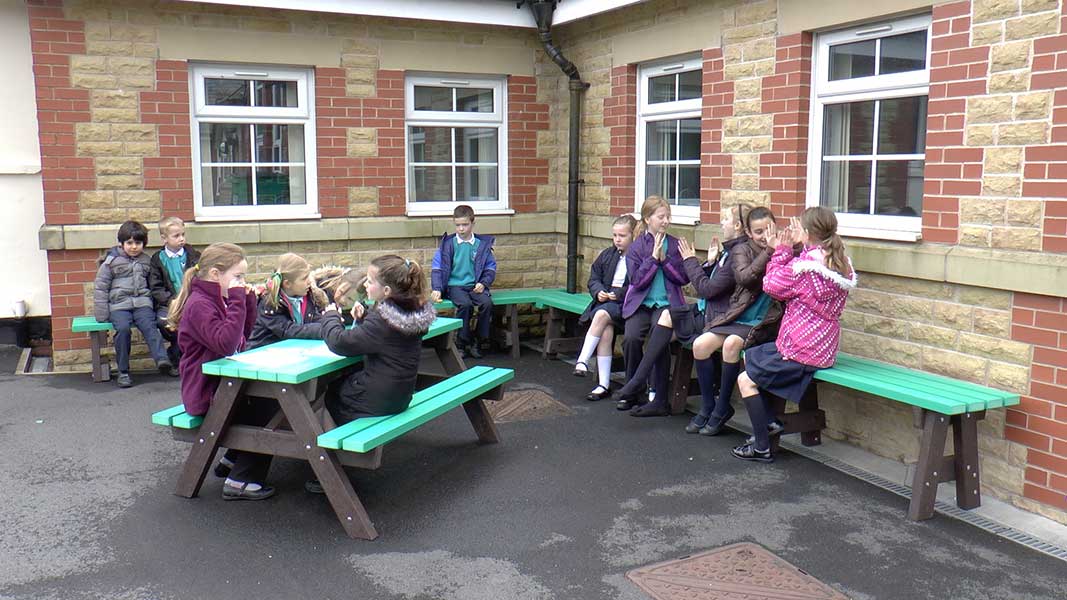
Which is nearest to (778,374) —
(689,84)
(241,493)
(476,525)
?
(476,525)

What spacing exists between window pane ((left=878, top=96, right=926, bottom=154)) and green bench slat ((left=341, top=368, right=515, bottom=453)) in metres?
2.91

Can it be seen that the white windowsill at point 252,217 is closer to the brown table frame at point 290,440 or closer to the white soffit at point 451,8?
the white soffit at point 451,8

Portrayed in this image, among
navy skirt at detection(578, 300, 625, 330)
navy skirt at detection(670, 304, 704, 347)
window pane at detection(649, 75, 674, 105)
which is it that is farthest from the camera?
→ window pane at detection(649, 75, 674, 105)

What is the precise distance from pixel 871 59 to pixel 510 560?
406 centimetres

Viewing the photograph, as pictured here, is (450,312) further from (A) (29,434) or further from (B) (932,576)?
(B) (932,576)

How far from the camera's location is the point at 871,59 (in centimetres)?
621

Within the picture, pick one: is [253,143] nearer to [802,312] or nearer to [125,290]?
[125,290]

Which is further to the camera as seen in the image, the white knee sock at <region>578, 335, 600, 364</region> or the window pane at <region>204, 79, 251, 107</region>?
the window pane at <region>204, 79, 251, 107</region>

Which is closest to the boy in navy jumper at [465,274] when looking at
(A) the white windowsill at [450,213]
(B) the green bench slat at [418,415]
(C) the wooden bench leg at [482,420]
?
(A) the white windowsill at [450,213]

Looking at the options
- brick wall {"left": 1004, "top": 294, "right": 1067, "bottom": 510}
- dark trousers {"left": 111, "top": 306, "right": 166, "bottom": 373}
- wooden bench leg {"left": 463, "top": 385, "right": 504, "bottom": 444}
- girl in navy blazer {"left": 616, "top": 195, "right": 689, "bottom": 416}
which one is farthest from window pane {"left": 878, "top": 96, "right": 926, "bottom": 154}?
dark trousers {"left": 111, "top": 306, "right": 166, "bottom": 373}

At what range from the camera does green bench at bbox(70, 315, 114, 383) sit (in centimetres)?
802

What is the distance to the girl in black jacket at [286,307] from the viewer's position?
5641 mm

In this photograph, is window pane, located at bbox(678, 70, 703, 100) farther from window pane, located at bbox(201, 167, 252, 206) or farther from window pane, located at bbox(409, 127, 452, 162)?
window pane, located at bbox(201, 167, 252, 206)

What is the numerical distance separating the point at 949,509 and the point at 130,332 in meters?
6.57
